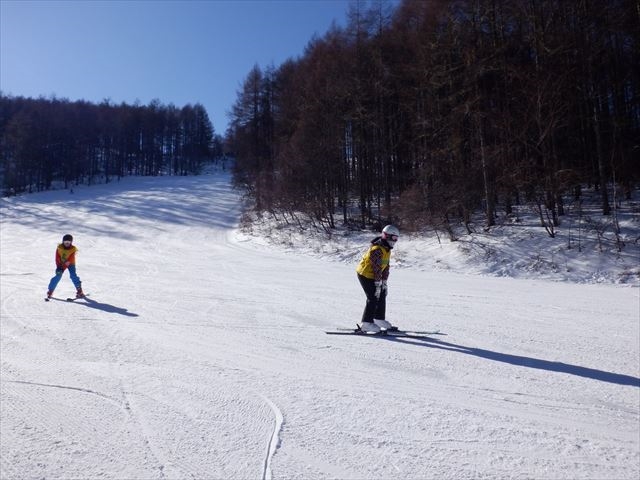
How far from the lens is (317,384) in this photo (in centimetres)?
460

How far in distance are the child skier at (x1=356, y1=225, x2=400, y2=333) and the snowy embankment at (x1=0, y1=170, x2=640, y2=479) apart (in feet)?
1.47

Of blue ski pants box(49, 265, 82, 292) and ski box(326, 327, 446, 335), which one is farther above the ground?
blue ski pants box(49, 265, 82, 292)

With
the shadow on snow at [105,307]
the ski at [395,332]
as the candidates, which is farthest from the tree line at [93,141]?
the ski at [395,332]

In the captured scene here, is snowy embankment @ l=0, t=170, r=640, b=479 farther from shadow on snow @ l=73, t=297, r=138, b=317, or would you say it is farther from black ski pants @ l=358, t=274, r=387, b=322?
black ski pants @ l=358, t=274, r=387, b=322

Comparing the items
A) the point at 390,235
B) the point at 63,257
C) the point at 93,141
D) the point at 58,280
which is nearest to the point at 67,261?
the point at 63,257

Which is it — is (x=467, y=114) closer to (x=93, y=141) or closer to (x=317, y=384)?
(x=317, y=384)

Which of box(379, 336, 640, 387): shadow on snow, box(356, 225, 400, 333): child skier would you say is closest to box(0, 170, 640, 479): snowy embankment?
box(379, 336, 640, 387): shadow on snow

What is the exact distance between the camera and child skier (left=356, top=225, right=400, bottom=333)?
6.75 meters

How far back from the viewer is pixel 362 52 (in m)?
23.8

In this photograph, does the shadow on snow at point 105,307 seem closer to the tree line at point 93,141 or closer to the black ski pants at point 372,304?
the black ski pants at point 372,304

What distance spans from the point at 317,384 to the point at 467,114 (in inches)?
668

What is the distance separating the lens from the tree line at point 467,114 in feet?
54.8

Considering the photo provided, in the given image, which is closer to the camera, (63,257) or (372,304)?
(372,304)

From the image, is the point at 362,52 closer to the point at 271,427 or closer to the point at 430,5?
the point at 430,5
